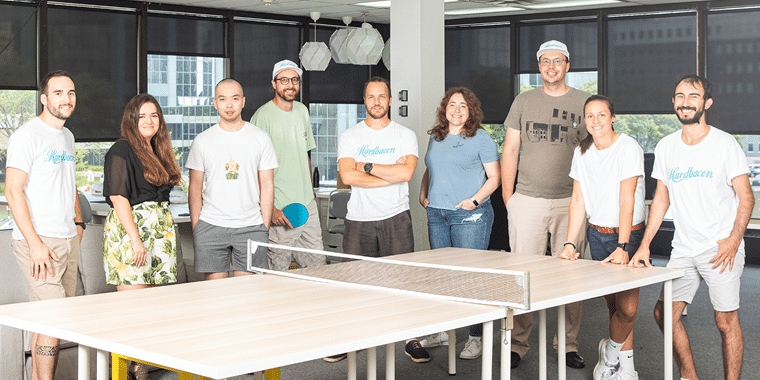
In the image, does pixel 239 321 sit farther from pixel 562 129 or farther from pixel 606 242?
pixel 562 129

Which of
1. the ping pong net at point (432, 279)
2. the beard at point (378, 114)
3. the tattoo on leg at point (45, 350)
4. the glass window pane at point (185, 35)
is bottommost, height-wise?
the tattoo on leg at point (45, 350)

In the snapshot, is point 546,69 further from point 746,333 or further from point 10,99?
point 10,99

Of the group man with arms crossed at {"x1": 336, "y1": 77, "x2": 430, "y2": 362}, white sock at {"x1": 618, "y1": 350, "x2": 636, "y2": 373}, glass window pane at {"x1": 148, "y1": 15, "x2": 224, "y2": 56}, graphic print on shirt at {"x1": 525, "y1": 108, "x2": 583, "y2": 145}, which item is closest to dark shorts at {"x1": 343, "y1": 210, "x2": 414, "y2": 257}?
man with arms crossed at {"x1": 336, "y1": 77, "x2": 430, "y2": 362}

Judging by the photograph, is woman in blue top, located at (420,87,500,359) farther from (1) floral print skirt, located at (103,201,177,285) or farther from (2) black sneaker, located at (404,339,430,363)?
(1) floral print skirt, located at (103,201,177,285)

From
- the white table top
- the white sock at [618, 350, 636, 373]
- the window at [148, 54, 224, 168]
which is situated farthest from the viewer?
the window at [148, 54, 224, 168]

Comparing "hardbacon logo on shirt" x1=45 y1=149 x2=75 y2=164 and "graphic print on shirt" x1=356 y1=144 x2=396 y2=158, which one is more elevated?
"graphic print on shirt" x1=356 y1=144 x2=396 y2=158

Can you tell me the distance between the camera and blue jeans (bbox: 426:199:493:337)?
432 cm

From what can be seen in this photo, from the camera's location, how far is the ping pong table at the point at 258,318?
2.08m

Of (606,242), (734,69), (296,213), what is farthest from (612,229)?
(734,69)

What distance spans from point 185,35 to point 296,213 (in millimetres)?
4798

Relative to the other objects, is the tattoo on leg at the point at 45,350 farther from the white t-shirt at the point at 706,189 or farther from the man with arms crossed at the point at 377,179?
the white t-shirt at the point at 706,189

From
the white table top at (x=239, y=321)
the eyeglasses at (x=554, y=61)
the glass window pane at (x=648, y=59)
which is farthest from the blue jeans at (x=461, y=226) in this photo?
the glass window pane at (x=648, y=59)

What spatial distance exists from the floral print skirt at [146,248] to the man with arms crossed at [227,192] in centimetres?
23

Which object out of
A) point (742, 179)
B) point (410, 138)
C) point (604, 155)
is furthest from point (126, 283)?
point (742, 179)
